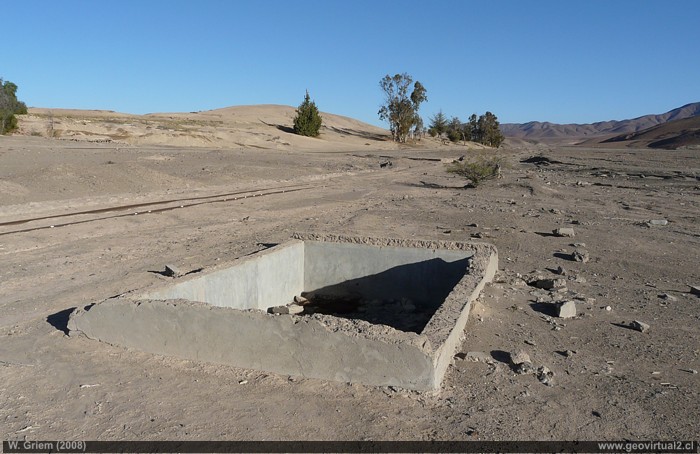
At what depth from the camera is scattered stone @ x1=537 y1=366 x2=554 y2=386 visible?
199 inches

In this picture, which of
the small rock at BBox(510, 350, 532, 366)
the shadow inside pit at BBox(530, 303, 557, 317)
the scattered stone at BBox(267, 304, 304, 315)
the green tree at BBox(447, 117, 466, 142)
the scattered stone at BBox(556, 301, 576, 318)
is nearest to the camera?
the small rock at BBox(510, 350, 532, 366)

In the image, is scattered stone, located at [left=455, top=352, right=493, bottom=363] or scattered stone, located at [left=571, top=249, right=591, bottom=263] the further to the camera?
scattered stone, located at [left=571, top=249, right=591, bottom=263]

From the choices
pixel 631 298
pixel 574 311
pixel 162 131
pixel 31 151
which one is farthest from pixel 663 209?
pixel 162 131

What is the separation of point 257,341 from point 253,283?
2.74 metres

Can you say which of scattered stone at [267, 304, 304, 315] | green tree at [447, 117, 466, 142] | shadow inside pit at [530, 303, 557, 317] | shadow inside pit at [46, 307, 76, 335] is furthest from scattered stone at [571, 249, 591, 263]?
green tree at [447, 117, 466, 142]

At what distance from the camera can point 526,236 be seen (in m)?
12.6

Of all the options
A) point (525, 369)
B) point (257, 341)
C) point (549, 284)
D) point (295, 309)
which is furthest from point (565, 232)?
point (257, 341)

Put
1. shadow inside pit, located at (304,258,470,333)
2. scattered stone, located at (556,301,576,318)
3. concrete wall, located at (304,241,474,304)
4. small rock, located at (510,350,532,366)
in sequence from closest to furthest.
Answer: small rock, located at (510,350,532,366) → scattered stone, located at (556,301,576,318) → shadow inside pit, located at (304,258,470,333) → concrete wall, located at (304,241,474,304)

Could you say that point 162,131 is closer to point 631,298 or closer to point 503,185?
point 503,185

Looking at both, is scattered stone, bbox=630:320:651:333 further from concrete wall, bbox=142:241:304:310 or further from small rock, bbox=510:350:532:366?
concrete wall, bbox=142:241:304:310

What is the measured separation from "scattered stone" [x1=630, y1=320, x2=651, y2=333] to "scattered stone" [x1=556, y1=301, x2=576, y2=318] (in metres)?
0.66

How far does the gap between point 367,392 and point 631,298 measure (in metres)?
4.82

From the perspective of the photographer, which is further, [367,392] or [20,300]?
[20,300]

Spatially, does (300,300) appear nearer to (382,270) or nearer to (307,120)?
(382,270)
